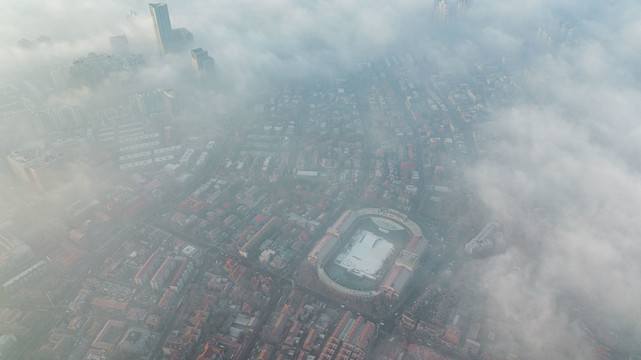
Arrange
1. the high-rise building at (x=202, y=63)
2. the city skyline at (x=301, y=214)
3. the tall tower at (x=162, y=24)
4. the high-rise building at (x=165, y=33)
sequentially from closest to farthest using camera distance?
the city skyline at (x=301, y=214) → the high-rise building at (x=202, y=63) → the tall tower at (x=162, y=24) → the high-rise building at (x=165, y=33)

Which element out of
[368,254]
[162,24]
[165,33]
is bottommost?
[368,254]

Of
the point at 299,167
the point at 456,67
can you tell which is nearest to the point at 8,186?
the point at 299,167

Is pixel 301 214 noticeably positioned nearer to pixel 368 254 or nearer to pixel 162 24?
pixel 368 254

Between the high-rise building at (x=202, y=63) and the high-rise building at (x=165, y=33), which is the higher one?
the high-rise building at (x=165, y=33)

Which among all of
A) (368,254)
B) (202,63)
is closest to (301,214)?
(368,254)

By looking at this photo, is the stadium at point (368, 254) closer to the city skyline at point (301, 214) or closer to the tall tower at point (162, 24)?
the city skyline at point (301, 214)

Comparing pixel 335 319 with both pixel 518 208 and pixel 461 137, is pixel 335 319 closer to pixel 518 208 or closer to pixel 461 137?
pixel 518 208

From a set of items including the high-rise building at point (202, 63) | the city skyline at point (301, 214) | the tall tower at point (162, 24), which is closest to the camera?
the city skyline at point (301, 214)

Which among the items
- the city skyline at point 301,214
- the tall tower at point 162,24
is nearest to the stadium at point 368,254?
the city skyline at point 301,214
